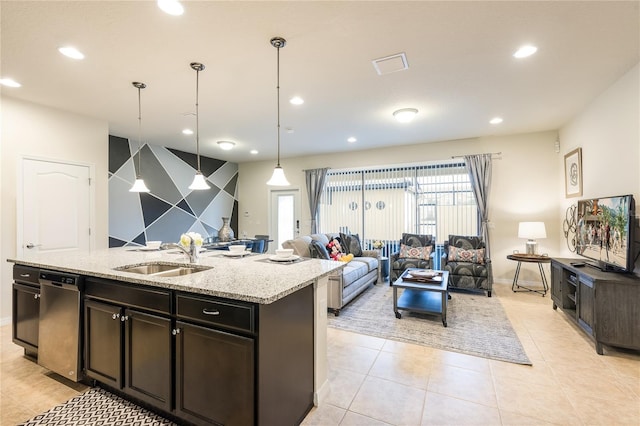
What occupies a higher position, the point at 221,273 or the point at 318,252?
the point at 221,273

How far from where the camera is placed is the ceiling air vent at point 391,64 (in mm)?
2625

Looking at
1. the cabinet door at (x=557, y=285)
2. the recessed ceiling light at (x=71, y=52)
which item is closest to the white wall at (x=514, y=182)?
the cabinet door at (x=557, y=285)

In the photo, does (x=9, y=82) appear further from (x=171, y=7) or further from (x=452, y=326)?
(x=452, y=326)

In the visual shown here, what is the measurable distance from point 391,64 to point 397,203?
3874 millimetres

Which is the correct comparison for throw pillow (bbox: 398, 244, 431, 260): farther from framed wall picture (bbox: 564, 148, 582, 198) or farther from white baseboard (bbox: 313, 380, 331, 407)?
white baseboard (bbox: 313, 380, 331, 407)

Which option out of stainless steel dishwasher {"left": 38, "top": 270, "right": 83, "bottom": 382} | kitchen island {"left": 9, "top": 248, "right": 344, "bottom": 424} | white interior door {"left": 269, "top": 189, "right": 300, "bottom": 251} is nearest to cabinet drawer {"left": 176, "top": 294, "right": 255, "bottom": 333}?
kitchen island {"left": 9, "top": 248, "right": 344, "bottom": 424}

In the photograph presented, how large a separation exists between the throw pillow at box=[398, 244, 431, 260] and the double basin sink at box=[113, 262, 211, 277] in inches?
152

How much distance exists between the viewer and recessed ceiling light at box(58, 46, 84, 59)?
2477mm

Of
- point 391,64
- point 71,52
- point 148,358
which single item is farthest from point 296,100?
point 148,358

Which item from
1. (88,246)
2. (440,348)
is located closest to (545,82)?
(440,348)

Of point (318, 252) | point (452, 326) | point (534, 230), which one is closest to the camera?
point (452, 326)

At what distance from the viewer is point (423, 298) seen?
411 centimetres

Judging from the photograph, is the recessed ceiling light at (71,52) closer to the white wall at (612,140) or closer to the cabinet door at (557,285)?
the white wall at (612,140)

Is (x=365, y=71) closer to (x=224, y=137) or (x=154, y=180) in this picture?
(x=224, y=137)
